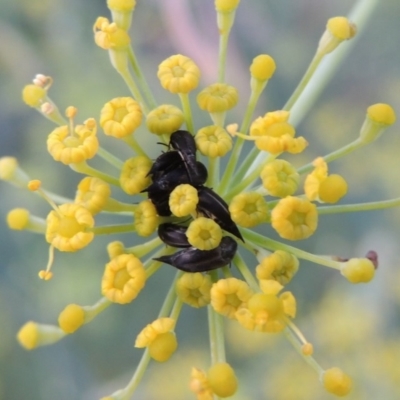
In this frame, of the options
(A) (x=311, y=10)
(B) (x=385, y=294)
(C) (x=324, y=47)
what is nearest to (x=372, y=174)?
(B) (x=385, y=294)

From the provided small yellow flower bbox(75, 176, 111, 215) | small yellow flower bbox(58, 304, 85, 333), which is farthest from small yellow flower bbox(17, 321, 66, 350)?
small yellow flower bbox(75, 176, 111, 215)

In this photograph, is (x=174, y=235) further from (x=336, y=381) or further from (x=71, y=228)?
(x=336, y=381)

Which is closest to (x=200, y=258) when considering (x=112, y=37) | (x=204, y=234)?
(x=204, y=234)

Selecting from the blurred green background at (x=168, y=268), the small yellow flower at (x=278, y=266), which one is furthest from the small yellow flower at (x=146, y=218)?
the blurred green background at (x=168, y=268)

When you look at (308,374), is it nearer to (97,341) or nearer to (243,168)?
(97,341)

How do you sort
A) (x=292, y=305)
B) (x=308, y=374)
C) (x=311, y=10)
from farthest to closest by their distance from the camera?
(x=311, y=10) → (x=308, y=374) → (x=292, y=305)

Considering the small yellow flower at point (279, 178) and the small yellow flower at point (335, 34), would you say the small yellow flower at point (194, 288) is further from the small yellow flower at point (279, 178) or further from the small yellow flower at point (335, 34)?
the small yellow flower at point (335, 34)
